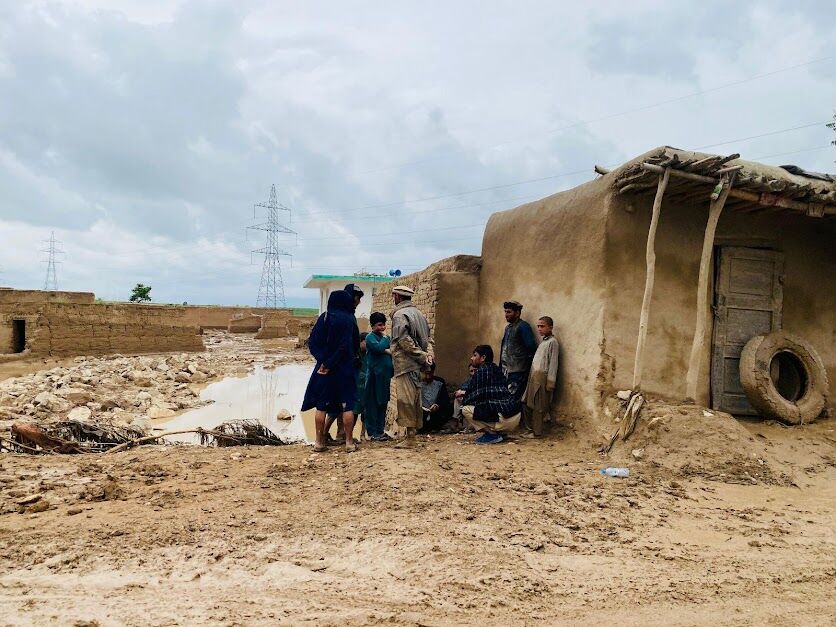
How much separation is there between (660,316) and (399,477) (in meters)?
3.33

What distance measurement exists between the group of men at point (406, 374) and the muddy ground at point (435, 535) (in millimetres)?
659

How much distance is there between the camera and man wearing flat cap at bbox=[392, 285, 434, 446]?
5926 millimetres

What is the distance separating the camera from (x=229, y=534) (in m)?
3.37

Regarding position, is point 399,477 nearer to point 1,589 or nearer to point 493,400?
point 493,400

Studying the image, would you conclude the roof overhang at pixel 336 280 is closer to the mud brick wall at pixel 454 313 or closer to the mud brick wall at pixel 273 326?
the mud brick wall at pixel 273 326

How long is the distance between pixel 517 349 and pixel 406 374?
1.44 metres

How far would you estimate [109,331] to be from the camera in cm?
1911

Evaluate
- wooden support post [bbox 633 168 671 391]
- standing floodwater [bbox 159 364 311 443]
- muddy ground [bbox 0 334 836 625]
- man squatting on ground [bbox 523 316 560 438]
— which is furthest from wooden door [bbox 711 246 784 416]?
standing floodwater [bbox 159 364 311 443]

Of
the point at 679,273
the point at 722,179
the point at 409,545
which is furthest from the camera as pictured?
the point at 679,273

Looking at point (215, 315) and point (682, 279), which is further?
point (215, 315)

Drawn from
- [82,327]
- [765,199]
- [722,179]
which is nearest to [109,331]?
[82,327]

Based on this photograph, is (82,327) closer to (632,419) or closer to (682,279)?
(632,419)

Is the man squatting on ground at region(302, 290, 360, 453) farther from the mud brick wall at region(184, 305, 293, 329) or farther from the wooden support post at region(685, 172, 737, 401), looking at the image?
the mud brick wall at region(184, 305, 293, 329)

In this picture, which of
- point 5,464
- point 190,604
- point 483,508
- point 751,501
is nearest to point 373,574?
point 190,604
